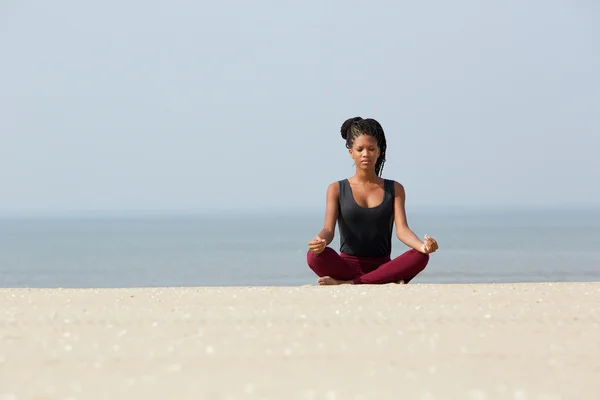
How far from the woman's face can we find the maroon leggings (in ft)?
2.13

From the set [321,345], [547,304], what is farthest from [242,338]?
[547,304]

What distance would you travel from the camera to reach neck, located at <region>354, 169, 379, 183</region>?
6219 millimetres

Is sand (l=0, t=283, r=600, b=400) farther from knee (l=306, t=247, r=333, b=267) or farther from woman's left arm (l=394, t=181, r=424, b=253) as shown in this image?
woman's left arm (l=394, t=181, r=424, b=253)

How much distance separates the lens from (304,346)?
11.1 feet

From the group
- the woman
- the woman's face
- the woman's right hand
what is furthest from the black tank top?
the woman's right hand

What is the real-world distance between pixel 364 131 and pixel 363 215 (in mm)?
582

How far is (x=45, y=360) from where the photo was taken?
10.6ft

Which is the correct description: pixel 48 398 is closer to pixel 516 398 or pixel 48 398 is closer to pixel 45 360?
pixel 45 360

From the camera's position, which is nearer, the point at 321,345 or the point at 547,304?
the point at 321,345

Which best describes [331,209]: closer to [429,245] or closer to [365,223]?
[365,223]

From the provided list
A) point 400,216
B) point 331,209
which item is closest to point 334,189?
point 331,209

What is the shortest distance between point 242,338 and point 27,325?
1095 millimetres

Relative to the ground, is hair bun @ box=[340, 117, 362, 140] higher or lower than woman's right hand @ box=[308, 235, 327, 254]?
higher

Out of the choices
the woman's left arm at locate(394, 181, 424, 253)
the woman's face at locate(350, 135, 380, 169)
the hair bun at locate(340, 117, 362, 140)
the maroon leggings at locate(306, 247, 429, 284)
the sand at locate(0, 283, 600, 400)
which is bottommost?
the maroon leggings at locate(306, 247, 429, 284)
